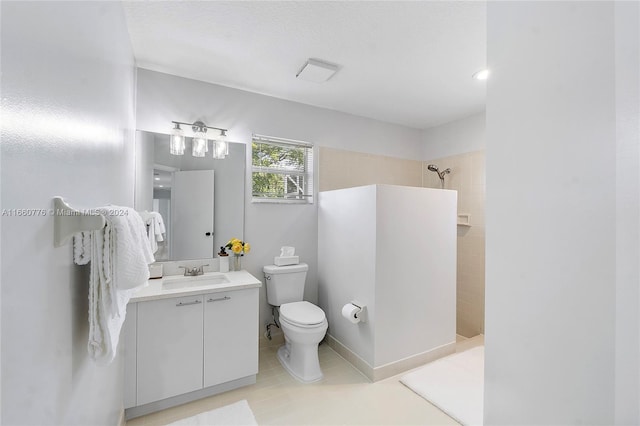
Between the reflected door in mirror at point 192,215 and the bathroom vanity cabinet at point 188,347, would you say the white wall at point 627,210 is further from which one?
the reflected door in mirror at point 192,215

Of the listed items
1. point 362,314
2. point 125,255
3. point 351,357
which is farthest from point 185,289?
point 351,357

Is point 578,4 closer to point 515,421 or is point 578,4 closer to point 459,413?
point 515,421

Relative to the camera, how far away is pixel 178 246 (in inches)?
91.8

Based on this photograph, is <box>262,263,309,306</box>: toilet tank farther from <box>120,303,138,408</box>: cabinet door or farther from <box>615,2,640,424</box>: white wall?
<box>615,2,640,424</box>: white wall

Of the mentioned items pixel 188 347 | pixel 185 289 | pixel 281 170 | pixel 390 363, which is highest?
pixel 281 170

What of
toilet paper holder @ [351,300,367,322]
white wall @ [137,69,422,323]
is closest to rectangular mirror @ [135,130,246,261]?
white wall @ [137,69,422,323]

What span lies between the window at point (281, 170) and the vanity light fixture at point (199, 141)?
290 mm

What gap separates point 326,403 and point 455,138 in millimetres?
3089

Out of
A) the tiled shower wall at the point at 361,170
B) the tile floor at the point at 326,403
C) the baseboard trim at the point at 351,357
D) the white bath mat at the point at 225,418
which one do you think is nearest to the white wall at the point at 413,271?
the baseboard trim at the point at 351,357

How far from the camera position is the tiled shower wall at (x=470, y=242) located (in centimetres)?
295

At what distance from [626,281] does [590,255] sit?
94mm

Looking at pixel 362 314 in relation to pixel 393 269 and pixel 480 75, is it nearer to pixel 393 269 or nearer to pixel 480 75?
pixel 393 269

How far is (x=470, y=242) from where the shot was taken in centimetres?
306

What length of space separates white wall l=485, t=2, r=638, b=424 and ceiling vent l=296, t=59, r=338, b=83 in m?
1.38
